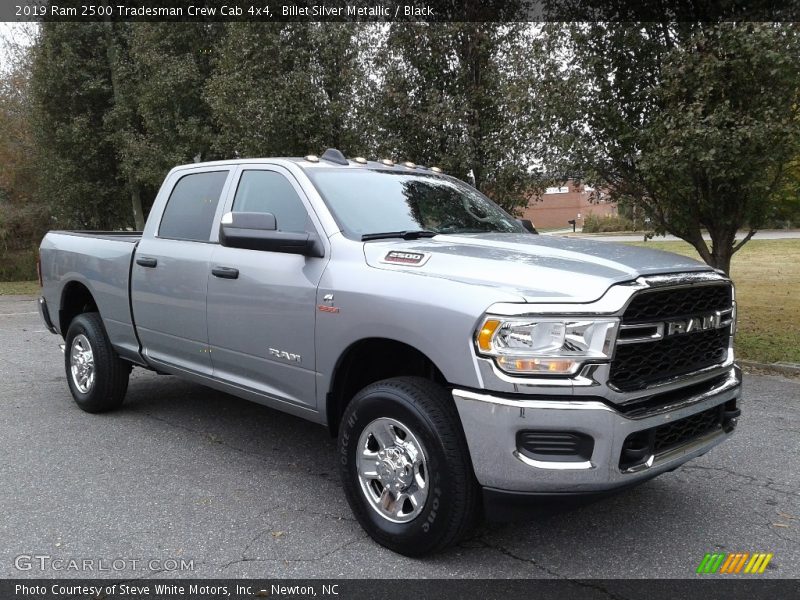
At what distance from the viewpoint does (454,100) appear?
10.3 m

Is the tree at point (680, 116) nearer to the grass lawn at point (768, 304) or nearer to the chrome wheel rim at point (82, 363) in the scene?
the grass lawn at point (768, 304)

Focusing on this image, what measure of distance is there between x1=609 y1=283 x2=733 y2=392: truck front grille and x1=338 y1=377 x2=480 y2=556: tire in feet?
2.57

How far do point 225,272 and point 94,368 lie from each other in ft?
6.91

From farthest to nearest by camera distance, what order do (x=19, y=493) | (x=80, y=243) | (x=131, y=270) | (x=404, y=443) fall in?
(x=80, y=243)
(x=131, y=270)
(x=19, y=493)
(x=404, y=443)

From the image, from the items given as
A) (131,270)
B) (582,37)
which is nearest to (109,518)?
(131,270)

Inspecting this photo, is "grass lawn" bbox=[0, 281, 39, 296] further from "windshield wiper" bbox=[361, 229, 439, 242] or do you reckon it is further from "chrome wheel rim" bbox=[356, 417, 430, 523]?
"chrome wheel rim" bbox=[356, 417, 430, 523]

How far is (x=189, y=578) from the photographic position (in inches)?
126

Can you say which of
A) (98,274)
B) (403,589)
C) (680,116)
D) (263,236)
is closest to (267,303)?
(263,236)

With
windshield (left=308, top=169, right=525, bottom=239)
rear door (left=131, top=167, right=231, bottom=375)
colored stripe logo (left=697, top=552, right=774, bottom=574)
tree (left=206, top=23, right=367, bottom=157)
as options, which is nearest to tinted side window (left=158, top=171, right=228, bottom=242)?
rear door (left=131, top=167, right=231, bottom=375)

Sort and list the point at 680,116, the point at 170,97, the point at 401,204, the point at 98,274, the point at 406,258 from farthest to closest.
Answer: the point at 170,97 → the point at 680,116 → the point at 98,274 → the point at 401,204 → the point at 406,258

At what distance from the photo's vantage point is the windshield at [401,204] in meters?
4.12

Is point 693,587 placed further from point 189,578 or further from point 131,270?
point 131,270

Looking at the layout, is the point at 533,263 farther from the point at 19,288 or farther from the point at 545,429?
the point at 19,288

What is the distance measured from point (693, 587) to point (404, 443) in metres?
1.45
